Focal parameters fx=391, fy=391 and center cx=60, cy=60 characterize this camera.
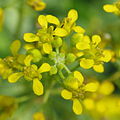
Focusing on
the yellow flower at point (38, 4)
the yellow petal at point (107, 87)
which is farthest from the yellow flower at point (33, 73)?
the yellow petal at point (107, 87)

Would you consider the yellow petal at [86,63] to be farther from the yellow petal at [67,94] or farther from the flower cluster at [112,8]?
the flower cluster at [112,8]

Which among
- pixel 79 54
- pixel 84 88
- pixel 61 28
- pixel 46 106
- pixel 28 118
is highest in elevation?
pixel 61 28

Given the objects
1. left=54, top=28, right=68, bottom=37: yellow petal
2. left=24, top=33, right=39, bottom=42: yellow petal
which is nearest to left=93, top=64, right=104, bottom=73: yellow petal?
left=54, top=28, right=68, bottom=37: yellow petal

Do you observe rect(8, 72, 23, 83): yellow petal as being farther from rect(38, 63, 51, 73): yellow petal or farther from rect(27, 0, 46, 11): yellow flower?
rect(27, 0, 46, 11): yellow flower

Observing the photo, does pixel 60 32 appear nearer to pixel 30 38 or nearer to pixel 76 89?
pixel 30 38

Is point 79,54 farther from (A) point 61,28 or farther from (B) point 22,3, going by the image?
(B) point 22,3

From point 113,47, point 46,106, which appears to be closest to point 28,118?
point 46,106

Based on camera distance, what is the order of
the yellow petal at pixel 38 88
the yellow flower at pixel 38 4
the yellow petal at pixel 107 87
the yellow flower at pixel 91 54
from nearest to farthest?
the yellow petal at pixel 38 88, the yellow flower at pixel 91 54, the yellow flower at pixel 38 4, the yellow petal at pixel 107 87
